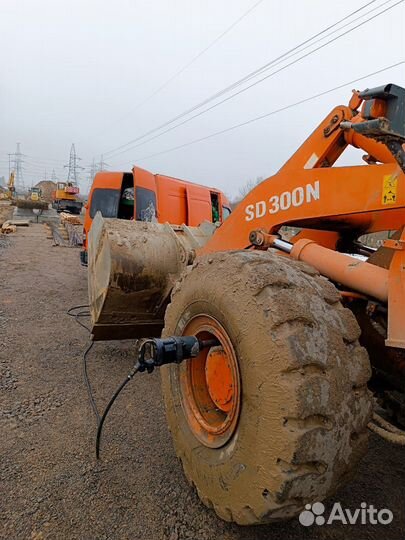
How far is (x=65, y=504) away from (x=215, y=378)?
3.30 ft

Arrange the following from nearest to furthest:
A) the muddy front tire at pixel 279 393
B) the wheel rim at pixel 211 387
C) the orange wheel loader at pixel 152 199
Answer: the muddy front tire at pixel 279 393
the wheel rim at pixel 211 387
the orange wheel loader at pixel 152 199

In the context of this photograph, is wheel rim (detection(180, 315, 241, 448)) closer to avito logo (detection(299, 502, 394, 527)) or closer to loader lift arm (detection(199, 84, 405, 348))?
avito logo (detection(299, 502, 394, 527))

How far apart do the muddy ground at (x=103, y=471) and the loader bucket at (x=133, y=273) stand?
1.81ft

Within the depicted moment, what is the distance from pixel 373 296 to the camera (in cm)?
196

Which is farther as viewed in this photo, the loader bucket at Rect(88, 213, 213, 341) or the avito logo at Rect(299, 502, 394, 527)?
the loader bucket at Rect(88, 213, 213, 341)

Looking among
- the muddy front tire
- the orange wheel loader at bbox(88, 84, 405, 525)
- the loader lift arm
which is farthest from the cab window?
the muddy front tire

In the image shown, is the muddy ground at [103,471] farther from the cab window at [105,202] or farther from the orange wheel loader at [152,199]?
the cab window at [105,202]

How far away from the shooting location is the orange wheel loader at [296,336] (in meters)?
1.47

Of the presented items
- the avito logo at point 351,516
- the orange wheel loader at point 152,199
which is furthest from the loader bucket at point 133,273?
the orange wheel loader at point 152,199

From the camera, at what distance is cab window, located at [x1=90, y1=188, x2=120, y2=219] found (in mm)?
7277

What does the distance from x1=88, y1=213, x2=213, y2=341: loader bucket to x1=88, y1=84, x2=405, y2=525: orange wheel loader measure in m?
0.74

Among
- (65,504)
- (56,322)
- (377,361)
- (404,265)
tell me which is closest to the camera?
(404,265)

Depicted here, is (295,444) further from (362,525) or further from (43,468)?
(43,468)

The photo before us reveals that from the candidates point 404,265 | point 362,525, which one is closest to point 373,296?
point 404,265
